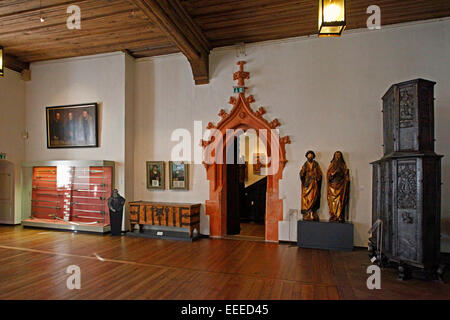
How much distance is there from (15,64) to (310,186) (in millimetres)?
9081

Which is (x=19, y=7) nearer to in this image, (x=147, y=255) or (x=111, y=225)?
(x=111, y=225)

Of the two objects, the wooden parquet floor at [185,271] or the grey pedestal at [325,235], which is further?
the grey pedestal at [325,235]

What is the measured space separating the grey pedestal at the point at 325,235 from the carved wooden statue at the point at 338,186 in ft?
0.73

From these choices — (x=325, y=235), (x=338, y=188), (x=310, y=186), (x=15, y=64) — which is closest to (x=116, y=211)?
(x=310, y=186)

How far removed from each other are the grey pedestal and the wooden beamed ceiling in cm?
426

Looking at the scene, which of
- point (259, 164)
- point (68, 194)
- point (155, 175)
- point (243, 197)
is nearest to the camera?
point (155, 175)

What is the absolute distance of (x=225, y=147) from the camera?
7.30 metres

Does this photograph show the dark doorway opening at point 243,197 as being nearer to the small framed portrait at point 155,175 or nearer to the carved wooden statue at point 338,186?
the small framed portrait at point 155,175

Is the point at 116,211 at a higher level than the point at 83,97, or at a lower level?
lower

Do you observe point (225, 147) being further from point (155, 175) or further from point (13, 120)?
point (13, 120)

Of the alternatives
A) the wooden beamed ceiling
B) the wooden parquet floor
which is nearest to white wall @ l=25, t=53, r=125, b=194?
the wooden beamed ceiling

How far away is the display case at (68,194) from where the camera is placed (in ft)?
25.2

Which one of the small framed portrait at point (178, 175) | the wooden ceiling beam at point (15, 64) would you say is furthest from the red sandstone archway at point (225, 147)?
the wooden ceiling beam at point (15, 64)

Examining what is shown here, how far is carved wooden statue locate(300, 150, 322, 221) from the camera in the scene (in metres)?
6.27
